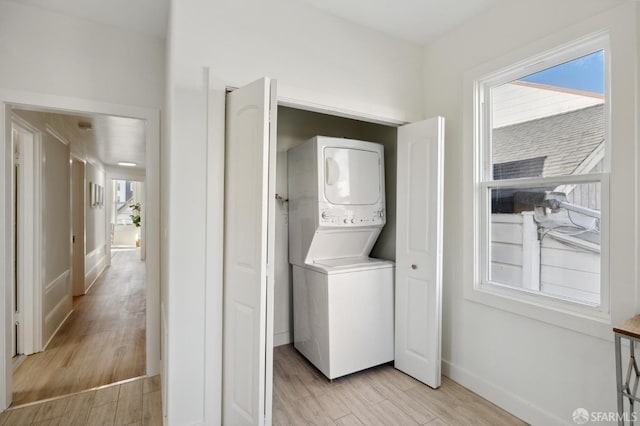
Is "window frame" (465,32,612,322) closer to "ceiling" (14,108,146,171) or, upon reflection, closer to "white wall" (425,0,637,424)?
"white wall" (425,0,637,424)

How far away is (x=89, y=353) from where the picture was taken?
2.81 metres

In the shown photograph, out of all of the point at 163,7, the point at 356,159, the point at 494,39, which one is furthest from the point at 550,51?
the point at 163,7

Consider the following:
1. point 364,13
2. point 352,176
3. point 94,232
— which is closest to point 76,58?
point 364,13

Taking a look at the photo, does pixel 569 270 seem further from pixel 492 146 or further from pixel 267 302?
pixel 267 302

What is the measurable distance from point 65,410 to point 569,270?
323cm

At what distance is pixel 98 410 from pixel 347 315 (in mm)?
1758

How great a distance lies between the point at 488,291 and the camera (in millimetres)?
2125

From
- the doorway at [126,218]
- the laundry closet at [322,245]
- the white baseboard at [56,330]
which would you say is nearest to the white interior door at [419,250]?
the laundry closet at [322,245]

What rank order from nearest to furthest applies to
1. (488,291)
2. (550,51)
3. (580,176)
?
(580,176)
(550,51)
(488,291)

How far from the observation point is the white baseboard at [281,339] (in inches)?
116

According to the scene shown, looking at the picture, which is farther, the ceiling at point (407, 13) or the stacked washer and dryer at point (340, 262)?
the stacked washer and dryer at point (340, 262)

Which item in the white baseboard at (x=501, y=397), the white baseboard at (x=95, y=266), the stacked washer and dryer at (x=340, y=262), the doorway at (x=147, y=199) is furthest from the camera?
the white baseboard at (x=95, y=266)

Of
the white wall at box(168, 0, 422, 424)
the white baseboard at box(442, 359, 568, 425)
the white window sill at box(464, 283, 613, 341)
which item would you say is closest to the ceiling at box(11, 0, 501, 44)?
the white wall at box(168, 0, 422, 424)

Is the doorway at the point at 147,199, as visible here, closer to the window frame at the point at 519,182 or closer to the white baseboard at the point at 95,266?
the window frame at the point at 519,182
